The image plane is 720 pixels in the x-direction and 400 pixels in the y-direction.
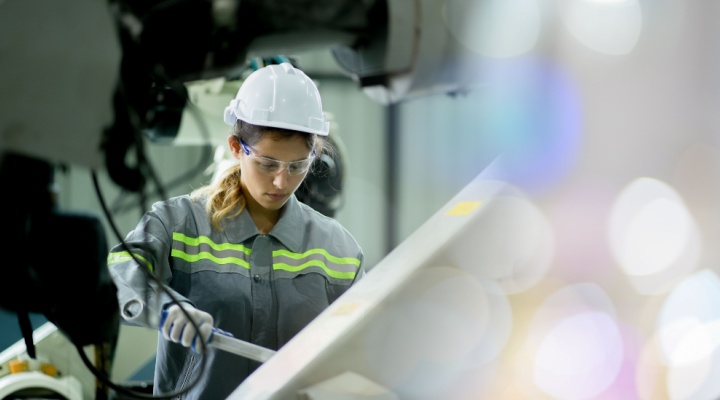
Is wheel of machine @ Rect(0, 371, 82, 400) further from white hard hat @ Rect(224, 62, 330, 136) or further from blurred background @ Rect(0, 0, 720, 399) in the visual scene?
blurred background @ Rect(0, 0, 720, 399)

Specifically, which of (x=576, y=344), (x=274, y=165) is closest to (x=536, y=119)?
(x=576, y=344)

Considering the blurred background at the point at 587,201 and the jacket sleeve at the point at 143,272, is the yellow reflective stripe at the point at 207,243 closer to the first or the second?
the jacket sleeve at the point at 143,272

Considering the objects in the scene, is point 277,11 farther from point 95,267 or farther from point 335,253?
point 335,253

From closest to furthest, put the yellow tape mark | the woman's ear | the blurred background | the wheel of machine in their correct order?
the blurred background < the yellow tape mark < the woman's ear < the wheel of machine

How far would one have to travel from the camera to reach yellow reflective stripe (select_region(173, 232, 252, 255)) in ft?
4.80

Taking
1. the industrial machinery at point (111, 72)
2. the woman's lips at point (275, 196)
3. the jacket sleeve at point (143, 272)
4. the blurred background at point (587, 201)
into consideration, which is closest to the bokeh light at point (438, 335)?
the blurred background at point (587, 201)

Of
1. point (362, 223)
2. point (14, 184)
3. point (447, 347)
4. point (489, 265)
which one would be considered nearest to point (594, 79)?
point (489, 265)

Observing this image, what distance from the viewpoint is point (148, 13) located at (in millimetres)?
926

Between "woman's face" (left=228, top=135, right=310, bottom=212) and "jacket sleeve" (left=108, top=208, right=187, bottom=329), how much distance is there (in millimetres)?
204

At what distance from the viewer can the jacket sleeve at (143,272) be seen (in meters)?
1.33

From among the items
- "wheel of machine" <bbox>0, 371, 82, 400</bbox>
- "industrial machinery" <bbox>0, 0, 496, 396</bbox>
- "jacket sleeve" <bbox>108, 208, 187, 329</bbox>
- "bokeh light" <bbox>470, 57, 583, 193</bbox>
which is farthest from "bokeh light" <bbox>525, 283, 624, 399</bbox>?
"wheel of machine" <bbox>0, 371, 82, 400</bbox>

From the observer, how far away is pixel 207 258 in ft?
4.88

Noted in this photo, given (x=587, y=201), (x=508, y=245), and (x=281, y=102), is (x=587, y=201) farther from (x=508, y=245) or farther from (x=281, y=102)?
(x=281, y=102)

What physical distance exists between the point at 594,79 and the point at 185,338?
784 mm
